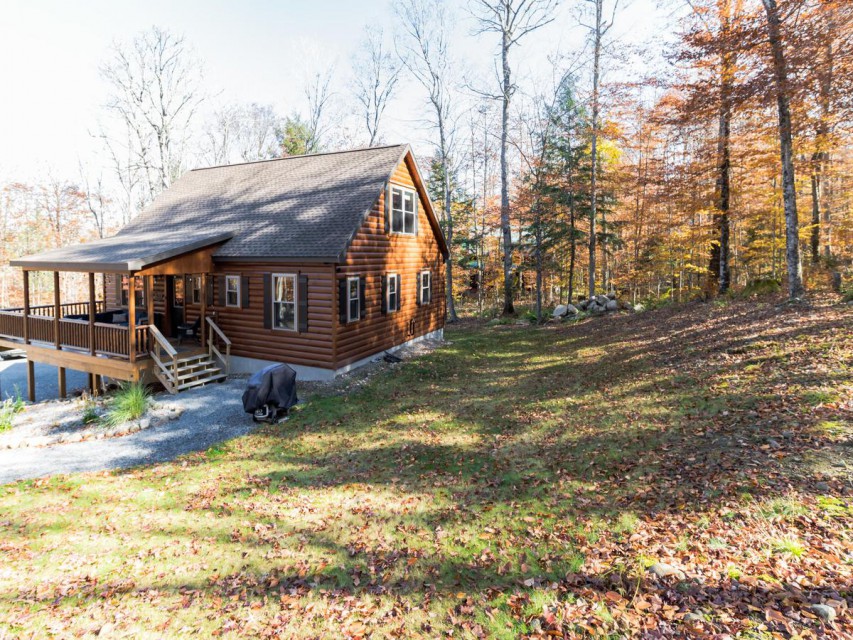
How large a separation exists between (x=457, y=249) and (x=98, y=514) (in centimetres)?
2874

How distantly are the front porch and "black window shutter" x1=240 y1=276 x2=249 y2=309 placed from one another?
1.06m

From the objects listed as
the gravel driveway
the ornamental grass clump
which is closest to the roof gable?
the gravel driveway

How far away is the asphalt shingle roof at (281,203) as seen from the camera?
13.2 m

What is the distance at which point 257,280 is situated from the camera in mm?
13727

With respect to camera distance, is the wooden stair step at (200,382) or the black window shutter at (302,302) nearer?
the wooden stair step at (200,382)

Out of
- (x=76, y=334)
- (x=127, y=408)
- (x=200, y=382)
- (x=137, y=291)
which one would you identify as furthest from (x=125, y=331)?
(x=137, y=291)

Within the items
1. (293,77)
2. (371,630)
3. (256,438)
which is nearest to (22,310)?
(256,438)

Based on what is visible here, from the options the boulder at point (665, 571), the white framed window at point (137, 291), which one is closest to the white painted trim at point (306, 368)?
the white framed window at point (137, 291)

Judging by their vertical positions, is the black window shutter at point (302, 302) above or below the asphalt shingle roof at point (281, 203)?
below

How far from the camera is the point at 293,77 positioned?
32906mm

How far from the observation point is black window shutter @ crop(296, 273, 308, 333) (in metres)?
13.0

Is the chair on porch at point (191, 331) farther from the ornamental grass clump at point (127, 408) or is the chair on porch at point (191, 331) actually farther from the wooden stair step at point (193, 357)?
the ornamental grass clump at point (127, 408)

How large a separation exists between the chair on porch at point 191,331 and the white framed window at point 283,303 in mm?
3260

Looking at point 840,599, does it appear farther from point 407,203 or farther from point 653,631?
point 407,203
